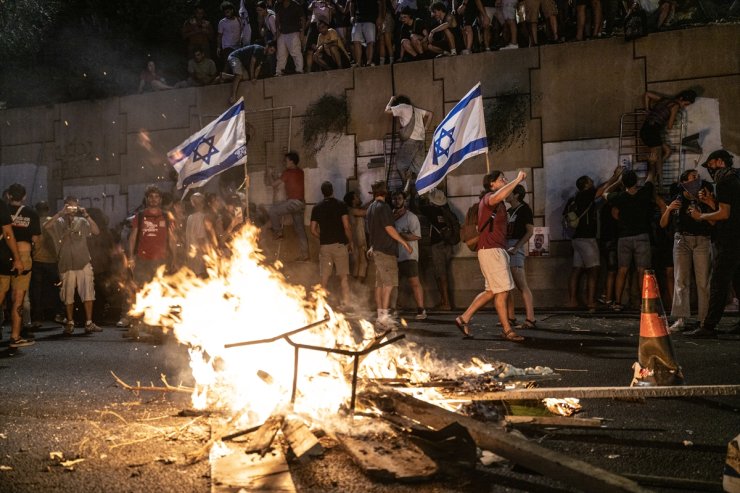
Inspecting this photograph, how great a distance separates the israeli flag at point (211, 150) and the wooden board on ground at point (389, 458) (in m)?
8.05

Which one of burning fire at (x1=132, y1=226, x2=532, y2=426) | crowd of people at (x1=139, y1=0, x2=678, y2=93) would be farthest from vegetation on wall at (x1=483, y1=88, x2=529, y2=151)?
burning fire at (x1=132, y1=226, x2=532, y2=426)

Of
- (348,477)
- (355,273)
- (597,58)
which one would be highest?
(597,58)

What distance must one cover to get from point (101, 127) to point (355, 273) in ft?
26.4

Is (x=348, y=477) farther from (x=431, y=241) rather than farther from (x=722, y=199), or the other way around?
(x=431, y=241)

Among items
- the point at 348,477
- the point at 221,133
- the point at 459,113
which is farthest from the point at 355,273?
the point at 348,477

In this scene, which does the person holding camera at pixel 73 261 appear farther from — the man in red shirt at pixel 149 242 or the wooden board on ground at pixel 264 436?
the wooden board on ground at pixel 264 436

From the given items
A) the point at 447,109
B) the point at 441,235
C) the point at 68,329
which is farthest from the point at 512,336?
the point at 68,329

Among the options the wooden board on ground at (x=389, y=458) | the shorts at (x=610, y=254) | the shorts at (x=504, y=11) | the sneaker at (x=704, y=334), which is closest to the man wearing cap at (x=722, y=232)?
the sneaker at (x=704, y=334)

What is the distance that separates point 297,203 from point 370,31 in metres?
4.01

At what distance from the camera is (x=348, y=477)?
4.16 meters

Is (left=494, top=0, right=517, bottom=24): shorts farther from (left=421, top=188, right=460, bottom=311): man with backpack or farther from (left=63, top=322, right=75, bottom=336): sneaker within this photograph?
(left=63, top=322, right=75, bottom=336): sneaker

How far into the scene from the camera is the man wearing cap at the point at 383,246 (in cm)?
1092

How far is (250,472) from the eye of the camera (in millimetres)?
4215

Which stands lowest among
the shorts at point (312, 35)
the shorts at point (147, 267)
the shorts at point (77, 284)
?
the shorts at point (77, 284)
